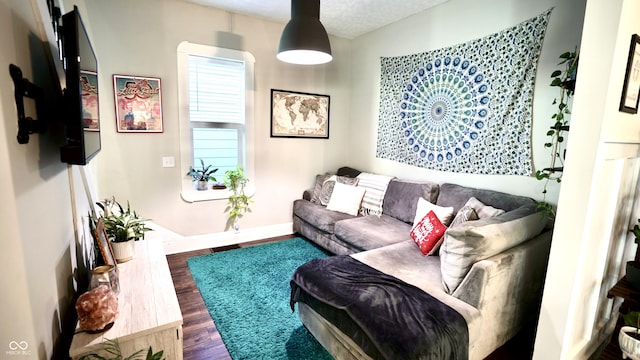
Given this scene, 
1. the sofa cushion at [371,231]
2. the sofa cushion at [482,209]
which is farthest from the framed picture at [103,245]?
the sofa cushion at [482,209]

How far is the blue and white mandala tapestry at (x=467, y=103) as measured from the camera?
2498mm

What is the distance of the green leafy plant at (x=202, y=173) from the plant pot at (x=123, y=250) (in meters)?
1.68

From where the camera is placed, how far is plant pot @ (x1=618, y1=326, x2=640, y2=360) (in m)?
1.43

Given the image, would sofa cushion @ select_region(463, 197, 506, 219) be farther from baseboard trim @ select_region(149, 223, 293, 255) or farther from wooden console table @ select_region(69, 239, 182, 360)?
baseboard trim @ select_region(149, 223, 293, 255)

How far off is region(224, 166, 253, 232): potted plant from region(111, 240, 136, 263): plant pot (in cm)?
177

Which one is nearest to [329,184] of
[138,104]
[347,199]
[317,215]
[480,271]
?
[347,199]

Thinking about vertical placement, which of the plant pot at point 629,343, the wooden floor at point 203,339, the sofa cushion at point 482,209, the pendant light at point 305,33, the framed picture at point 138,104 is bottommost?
the wooden floor at point 203,339

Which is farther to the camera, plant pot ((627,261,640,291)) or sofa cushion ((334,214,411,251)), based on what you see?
sofa cushion ((334,214,411,251))

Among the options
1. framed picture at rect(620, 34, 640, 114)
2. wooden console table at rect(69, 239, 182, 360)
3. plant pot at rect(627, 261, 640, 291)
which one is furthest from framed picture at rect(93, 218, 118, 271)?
plant pot at rect(627, 261, 640, 291)

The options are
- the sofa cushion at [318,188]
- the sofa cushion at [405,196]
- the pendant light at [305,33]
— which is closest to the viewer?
the pendant light at [305,33]

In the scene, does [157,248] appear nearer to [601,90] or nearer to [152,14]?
[152,14]

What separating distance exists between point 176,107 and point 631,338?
391 centimetres

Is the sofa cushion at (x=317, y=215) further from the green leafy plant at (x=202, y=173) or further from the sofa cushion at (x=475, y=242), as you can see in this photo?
the sofa cushion at (x=475, y=242)

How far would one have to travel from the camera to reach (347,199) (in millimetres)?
3605
